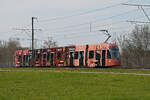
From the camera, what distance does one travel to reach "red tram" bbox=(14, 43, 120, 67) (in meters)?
39.9

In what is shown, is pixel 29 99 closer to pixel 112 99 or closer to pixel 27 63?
pixel 112 99

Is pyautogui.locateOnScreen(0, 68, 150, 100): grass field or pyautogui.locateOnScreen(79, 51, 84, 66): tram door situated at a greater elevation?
pyautogui.locateOnScreen(79, 51, 84, 66): tram door

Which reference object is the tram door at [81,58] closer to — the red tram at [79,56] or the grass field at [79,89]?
the red tram at [79,56]

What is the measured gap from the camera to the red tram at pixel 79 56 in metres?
39.9

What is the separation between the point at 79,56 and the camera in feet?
Answer: 142

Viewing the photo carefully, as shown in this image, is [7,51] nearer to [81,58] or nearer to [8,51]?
[8,51]

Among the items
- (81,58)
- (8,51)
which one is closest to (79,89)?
Result: (81,58)

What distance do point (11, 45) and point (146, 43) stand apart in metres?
Result: 61.9

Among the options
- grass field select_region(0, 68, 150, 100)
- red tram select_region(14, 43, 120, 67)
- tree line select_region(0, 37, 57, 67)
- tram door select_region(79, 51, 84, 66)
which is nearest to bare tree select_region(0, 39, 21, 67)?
tree line select_region(0, 37, 57, 67)

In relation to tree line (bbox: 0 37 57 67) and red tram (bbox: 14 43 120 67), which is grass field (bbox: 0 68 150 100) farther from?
tree line (bbox: 0 37 57 67)

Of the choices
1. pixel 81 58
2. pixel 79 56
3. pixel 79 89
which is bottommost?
pixel 79 89

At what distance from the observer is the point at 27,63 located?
5641 cm

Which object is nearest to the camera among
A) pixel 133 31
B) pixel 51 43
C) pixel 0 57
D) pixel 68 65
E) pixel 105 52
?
pixel 105 52

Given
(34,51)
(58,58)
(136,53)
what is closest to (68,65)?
(58,58)
